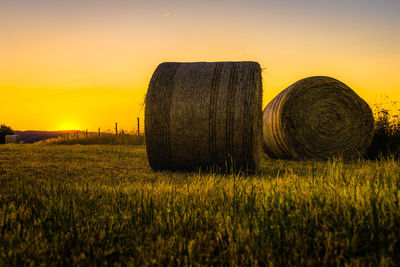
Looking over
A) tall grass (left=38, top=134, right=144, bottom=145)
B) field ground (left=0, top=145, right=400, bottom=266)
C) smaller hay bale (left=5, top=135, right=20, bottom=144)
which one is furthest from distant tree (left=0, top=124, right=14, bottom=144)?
→ field ground (left=0, top=145, right=400, bottom=266)

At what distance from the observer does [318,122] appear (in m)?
8.66

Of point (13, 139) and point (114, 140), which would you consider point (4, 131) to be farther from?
point (114, 140)

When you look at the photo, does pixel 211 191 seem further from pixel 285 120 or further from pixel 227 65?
pixel 285 120

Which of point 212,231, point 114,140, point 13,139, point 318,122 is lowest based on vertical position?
point 212,231

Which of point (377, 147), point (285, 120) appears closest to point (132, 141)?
point (285, 120)

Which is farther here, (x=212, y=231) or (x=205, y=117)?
(x=205, y=117)

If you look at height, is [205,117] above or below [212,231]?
above

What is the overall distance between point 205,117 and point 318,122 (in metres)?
4.02

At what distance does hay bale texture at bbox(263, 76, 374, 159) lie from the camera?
841 centimetres

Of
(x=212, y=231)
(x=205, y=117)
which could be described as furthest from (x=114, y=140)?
(x=212, y=231)

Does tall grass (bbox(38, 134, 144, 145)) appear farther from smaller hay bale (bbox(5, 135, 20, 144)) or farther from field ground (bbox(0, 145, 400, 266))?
field ground (bbox(0, 145, 400, 266))

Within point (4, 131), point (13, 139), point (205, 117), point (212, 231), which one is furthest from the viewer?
point (4, 131)

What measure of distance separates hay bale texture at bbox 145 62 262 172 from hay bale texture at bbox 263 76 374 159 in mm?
2422

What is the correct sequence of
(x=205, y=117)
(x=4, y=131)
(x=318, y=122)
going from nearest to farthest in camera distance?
(x=205, y=117), (x=318, y=122), (x=4, y=131)
